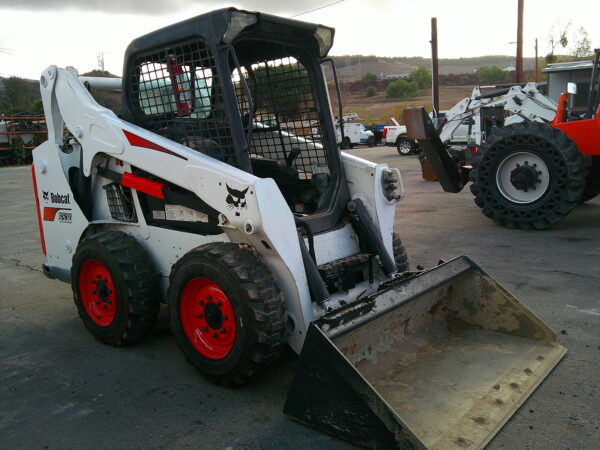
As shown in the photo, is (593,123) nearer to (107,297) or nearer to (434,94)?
(107,297)

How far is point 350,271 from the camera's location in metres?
3.92

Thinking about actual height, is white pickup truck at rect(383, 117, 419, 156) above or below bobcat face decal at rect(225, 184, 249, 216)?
below

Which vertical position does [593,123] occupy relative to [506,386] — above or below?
above

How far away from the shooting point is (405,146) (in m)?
Answer: 23.5

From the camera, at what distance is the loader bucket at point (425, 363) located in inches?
108

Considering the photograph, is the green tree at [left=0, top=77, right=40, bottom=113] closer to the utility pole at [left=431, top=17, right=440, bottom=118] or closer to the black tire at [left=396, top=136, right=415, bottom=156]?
→ the utility pole at [left=431, top=17, right=440, bottom=118]

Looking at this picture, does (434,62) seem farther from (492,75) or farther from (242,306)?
(492,75)

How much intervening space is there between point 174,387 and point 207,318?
20.9 inches

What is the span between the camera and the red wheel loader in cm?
740

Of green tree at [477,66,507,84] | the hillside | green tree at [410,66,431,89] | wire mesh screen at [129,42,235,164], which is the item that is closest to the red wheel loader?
wire mesh screen at [129,42,235,164]

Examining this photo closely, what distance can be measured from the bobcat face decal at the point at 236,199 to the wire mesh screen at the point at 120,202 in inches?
51.6

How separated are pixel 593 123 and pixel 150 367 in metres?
6.59

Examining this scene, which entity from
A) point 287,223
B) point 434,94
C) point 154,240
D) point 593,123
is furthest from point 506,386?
point 434,94

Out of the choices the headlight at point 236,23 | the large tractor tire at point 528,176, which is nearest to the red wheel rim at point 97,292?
the headlight at point 236,23
